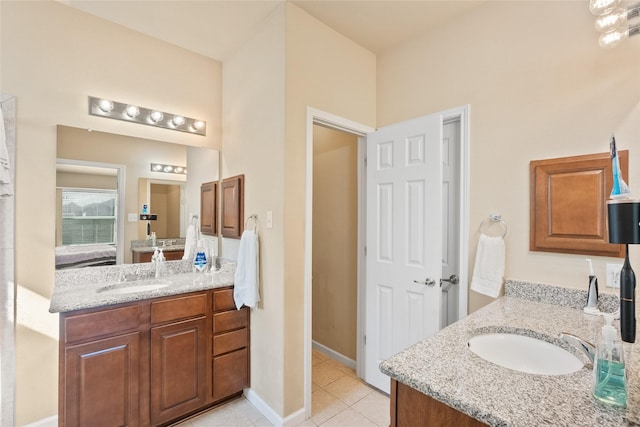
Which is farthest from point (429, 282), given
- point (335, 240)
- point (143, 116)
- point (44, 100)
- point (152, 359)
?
point (44, 100)

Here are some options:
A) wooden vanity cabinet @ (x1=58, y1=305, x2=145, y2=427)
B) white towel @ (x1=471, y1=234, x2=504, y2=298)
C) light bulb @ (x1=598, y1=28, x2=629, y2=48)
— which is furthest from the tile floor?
light bulb @ (x1=598, y1=28, x2=629, y2=48)

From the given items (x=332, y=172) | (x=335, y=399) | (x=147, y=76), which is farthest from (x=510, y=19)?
(x=335, y=399)

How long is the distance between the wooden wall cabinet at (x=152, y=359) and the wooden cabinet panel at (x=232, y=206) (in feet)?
1.69

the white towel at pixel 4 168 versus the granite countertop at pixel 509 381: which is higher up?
the white towel at pixel 4 168

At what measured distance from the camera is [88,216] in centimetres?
213

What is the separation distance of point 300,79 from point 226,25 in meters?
0.76

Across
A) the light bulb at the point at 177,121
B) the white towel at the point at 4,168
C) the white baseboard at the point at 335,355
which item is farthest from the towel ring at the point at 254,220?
the white baseboard at the point at 335,355

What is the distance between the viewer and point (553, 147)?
164 cm

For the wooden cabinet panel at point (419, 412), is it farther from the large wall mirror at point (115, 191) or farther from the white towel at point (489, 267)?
the large wall mirror at point (115, 191)

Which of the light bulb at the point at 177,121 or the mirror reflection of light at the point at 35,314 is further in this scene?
the light bulb at the point at 177,121

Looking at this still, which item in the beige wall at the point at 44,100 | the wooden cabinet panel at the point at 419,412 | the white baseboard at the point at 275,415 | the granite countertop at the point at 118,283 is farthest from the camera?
the white baseboard at the point at 275,415

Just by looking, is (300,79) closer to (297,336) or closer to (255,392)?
(297,336)

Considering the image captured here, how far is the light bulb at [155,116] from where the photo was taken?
7.80ft

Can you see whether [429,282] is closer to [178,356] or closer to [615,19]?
[615,19]
